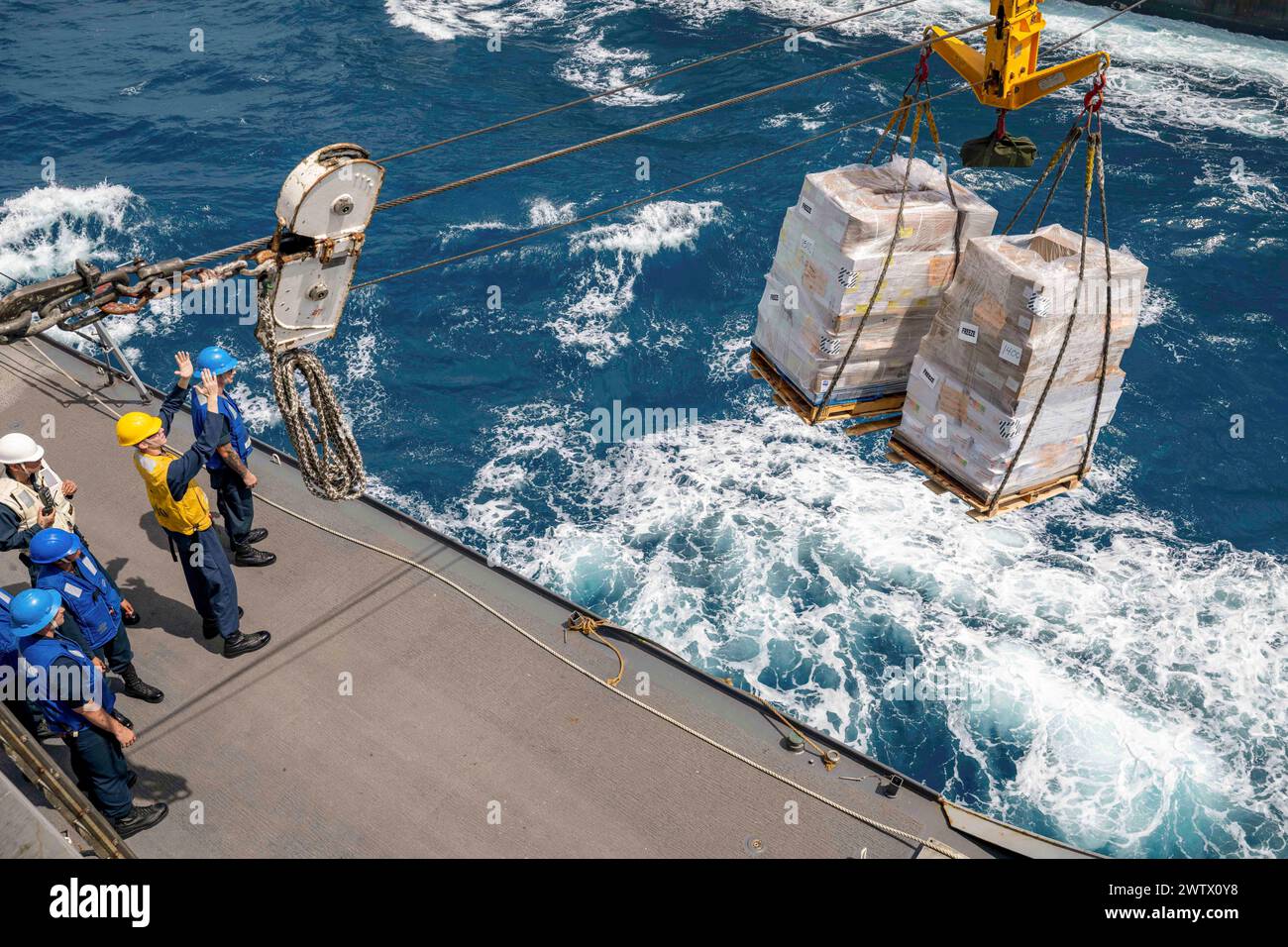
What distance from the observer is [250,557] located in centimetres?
978

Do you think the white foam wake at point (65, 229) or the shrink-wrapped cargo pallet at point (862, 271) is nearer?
the shrink-wrapped cargo pallet at point (862, 271)

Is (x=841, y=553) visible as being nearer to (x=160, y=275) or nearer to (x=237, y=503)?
(x=237, y=503)

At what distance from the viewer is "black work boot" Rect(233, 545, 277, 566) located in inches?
384

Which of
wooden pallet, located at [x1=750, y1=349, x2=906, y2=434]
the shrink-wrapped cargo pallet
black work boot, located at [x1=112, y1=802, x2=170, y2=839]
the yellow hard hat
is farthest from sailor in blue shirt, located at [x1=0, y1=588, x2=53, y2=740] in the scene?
the shrink-wrapped cargo pallet

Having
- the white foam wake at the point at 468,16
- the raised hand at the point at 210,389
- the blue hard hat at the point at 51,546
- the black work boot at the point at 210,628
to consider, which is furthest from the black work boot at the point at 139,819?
the white foam wake at the point at 468,16

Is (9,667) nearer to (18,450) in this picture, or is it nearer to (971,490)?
(18,450)

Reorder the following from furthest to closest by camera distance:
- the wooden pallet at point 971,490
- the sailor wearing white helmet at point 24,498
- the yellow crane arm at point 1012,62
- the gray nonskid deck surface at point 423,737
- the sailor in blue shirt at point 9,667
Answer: the yellow crane arm at point 1012,62 < the wooden pallet at point 971,490 < the sailor wearing white helmet at point 24,498 < the gray nonskid deck surface at point 423,737 < the sailor in blue shirt at point 9,667

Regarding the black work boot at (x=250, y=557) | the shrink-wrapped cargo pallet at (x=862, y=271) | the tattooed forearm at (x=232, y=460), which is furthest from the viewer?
the black work boot at (x=250, y=557)

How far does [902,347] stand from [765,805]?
15.2 feet

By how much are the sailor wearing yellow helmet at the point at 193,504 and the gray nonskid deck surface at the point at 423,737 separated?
1.54ft

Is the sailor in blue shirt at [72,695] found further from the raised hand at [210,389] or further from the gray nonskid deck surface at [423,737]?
the raised hand at [210,389]

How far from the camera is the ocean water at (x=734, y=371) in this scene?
41.8 ft

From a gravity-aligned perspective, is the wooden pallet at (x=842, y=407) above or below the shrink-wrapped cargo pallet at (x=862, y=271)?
below

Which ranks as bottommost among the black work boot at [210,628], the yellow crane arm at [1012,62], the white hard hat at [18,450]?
the black work boot at [210,628]
